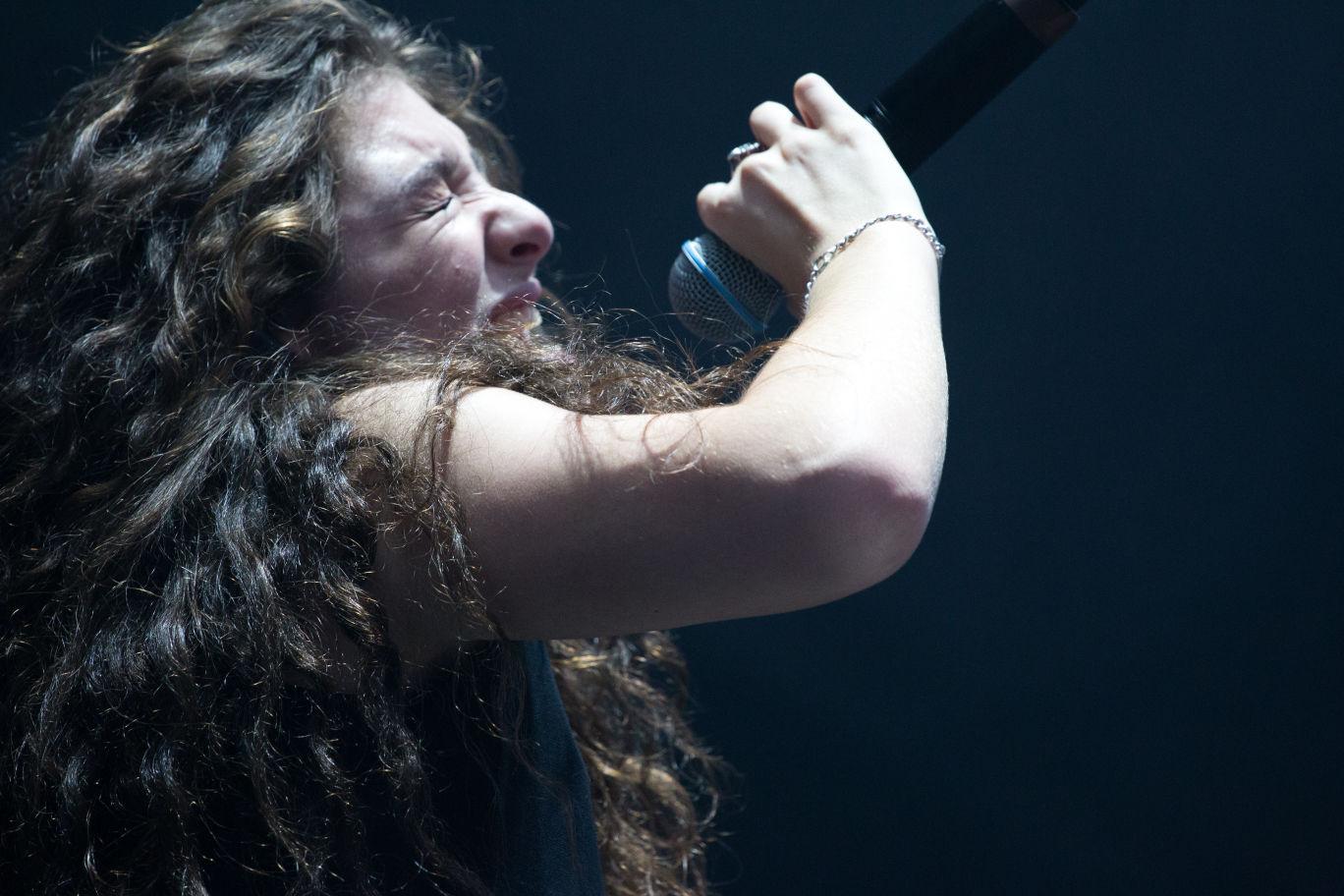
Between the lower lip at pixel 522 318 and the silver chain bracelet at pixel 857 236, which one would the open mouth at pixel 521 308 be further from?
the silver chain bracelet at pixel 857 236

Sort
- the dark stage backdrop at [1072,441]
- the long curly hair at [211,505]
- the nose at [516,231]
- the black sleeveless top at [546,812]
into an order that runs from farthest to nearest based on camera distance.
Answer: the dark stage backdrop at [1072,441], the nose at [516,231], the black sleeveless top at [546,812], the long curly hair at [211,505]

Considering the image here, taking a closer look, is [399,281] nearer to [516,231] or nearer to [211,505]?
[516,231]

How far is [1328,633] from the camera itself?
115 cm

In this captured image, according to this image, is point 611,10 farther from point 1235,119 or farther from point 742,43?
point 1235,119

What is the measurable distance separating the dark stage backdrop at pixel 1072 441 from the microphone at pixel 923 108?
28 cm

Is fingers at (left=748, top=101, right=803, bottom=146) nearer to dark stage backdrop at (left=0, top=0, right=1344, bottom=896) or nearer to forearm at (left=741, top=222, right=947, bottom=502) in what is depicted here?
forearm at (left=741, top=222, right=947, bottom=502)

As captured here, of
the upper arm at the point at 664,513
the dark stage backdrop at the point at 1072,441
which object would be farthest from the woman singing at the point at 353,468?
the dark stage backdrop at the point at 1072,441

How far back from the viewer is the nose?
955 millimetres

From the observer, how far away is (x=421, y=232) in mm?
910

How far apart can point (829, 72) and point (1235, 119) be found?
444 mm

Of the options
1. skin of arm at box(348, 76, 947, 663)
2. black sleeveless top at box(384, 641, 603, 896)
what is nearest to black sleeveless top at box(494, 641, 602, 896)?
black sleeveless top at box(384, 641, 603, 896)

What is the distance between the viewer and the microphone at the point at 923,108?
795 mm

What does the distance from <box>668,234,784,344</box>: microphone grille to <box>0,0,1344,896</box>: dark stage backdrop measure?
27cm

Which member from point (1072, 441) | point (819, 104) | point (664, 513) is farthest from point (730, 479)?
point (1072, 441)
